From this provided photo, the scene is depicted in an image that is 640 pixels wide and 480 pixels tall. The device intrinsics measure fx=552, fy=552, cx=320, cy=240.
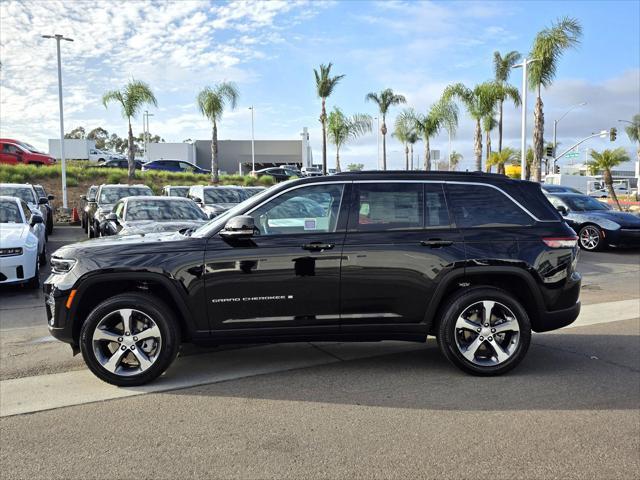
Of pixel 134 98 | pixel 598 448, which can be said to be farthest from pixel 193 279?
pixel 134 98

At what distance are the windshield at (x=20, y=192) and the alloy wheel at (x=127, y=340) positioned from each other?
1180 centimetres

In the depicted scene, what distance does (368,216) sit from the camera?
16.1 feet

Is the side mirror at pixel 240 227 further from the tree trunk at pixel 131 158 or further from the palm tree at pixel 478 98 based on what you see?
the palm tree at pixel 478 98

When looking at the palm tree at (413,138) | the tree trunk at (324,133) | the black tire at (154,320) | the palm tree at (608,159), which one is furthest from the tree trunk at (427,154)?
the black tire at (154,320)

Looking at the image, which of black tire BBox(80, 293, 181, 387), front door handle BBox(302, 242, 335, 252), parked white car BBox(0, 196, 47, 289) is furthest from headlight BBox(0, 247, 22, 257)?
front door handle BBox(302, 242, 335, 252)

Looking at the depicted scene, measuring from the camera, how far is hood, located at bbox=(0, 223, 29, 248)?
851 cm

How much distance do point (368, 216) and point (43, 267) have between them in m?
9.15

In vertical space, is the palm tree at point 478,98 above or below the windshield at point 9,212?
above

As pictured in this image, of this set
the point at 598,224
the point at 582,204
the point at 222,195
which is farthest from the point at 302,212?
the point at 222,195

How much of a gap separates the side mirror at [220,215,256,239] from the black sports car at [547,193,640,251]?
36.4ft

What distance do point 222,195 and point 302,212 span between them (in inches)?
523

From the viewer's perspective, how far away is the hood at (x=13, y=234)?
8.51m

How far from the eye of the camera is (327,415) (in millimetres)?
4105

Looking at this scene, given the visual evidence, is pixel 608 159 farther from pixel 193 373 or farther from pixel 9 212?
pixel 193 373
